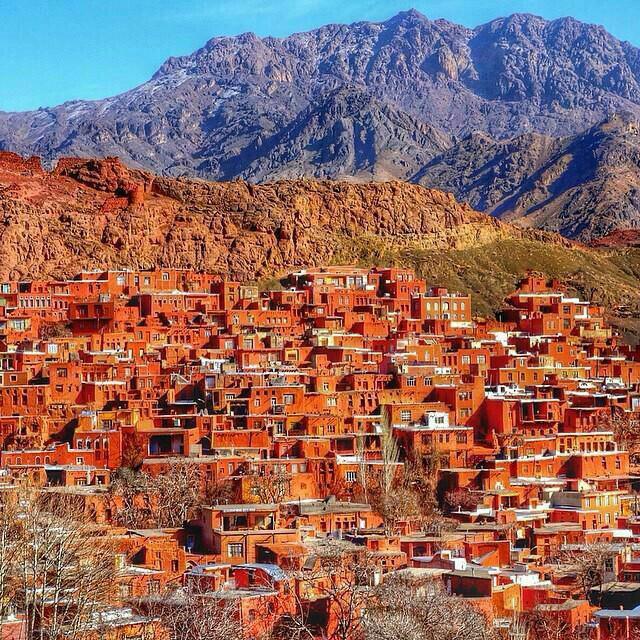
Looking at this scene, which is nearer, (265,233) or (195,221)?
(195,221)

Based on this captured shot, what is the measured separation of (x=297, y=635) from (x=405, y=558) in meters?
12.4

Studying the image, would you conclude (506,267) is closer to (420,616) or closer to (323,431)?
(323,431)

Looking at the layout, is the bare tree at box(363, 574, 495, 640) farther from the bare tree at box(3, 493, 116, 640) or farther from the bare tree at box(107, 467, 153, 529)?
the bare tree at box(107, 467, 153, 529)

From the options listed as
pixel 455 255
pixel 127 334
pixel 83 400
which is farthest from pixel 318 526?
pixel 455 255

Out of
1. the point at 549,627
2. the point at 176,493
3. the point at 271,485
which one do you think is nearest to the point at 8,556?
the point at 549,627

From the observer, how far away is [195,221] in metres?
102

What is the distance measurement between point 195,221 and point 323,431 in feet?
124

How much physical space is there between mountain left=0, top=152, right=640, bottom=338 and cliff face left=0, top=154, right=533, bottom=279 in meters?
0.08

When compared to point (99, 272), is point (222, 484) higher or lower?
lower

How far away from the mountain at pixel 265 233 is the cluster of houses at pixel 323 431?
671 centimetres

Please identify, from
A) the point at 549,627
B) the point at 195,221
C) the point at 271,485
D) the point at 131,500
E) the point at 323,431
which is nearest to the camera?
the point at 549,627

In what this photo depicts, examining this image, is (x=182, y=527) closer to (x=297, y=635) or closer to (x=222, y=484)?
(x=222, y=484)

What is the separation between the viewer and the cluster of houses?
47969mm

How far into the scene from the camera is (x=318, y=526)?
55750 millimetres
